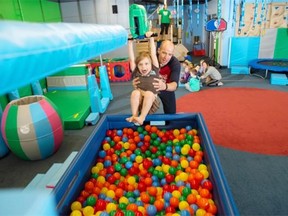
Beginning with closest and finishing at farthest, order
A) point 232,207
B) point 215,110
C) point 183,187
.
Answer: point 232,207
point 183,187
point 215,110

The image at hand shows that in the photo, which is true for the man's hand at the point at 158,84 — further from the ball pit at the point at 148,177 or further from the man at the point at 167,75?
the ball pit at the point at 148,177

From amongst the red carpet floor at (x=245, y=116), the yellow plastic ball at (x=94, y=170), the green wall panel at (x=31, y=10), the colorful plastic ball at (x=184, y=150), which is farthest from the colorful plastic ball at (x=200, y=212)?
the green wall panel at (x=31, y=10)

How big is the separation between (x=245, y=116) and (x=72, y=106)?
9.78 ft

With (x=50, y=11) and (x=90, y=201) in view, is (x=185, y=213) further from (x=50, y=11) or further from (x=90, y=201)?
(x=50, y=11)

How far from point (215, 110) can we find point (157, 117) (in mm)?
1972

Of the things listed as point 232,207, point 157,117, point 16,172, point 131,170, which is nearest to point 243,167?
point 157,117

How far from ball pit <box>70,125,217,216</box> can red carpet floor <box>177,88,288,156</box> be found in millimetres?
1040

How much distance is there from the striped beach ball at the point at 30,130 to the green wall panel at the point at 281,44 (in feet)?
21.1

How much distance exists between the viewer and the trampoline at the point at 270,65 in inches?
227

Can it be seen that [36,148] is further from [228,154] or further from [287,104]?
[287,104]

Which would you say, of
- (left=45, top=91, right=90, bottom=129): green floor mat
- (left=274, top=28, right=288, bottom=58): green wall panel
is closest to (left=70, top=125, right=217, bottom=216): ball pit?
(left=45, top=91, right=90, bottom=129): green floor mat

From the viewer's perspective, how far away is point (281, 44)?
670 centimetres

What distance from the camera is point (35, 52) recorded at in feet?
1.37

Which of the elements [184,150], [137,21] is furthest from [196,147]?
[137,21]
